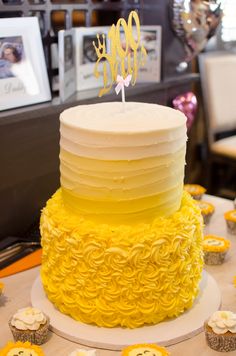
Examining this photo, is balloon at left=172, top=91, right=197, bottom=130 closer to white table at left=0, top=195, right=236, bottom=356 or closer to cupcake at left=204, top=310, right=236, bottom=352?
white table at left=0, top=195, right=236, bottom=356

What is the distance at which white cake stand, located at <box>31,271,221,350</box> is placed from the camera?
1258mm

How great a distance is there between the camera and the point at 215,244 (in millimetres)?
1707

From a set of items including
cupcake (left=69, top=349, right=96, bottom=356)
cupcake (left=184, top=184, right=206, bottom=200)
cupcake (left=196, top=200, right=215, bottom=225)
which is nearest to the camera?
cupcake (left=69, top=349, right=96, bottom=356)

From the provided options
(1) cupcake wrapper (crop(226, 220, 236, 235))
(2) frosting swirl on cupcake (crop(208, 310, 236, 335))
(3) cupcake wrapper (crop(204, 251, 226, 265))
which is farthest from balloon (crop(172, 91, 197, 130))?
(2) frosting swirl on cupcake (crop(208, 310, 236, 335))

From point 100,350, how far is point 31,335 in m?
0.17

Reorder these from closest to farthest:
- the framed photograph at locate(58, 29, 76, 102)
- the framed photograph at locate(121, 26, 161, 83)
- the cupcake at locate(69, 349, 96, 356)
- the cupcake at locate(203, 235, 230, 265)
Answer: the cupcake at locate(69, 349, 96, 356), the cupcake at locate(203, 235, 230, 265), the framed photograph at locate(58, 29, 76, 102), the framed photograph at locate(121, 26, 161, 83)

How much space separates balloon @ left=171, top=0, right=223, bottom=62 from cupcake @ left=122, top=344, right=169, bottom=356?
5.31 feet

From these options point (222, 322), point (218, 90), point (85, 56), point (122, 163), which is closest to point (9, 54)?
point (85, 56)

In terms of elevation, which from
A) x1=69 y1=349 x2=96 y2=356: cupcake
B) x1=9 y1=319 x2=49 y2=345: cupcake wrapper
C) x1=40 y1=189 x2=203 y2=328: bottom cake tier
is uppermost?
x1=40 y1=189 x2=203 y2=328: bottom cake tier

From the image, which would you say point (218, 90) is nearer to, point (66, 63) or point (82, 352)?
point (66, 63)

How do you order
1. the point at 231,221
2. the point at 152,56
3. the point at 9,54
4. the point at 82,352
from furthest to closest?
the point at 152,56 → the point at 231,221 → the point at 9,54 → the point at 82,352

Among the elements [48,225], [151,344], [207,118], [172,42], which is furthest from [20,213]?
[207,118]

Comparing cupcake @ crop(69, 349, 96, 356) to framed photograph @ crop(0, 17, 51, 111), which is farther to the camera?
framed photograph @ crop(0, 17, 51, 111)

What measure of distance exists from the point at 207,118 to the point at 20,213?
1716mm
